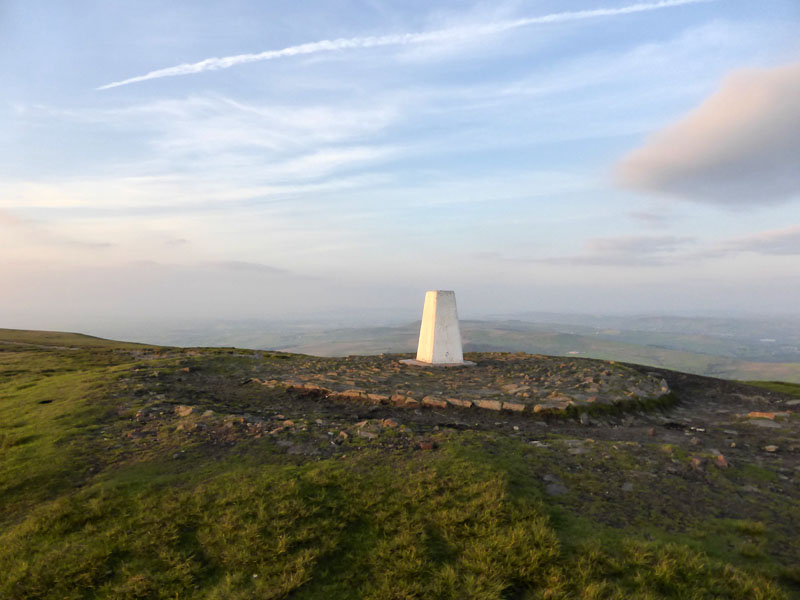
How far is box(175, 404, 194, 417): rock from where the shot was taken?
14.1 m

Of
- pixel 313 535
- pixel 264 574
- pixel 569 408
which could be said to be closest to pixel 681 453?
pixel 569 408

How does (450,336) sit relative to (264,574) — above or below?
above

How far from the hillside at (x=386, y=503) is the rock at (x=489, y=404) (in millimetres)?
40

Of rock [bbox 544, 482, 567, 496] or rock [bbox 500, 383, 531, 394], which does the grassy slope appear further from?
rock [bbox 544, 482, 567, 496]

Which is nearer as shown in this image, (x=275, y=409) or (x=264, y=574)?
(x=264, y=574)

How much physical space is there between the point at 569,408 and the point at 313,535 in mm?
12106

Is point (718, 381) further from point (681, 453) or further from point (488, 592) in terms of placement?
point (488, 592)

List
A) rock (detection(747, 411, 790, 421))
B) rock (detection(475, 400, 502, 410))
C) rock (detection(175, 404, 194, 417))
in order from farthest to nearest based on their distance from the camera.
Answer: rock (detection(747, 411, 790, 421)) → rock (detection(475, 400, 502, 410)) → rock (detection(175, 404, 194, 417))

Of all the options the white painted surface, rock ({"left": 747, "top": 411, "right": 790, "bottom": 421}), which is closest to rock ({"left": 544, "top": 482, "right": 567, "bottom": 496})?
rock ({"left": 747, "top": 411, "right": 790, "bottom": 421})

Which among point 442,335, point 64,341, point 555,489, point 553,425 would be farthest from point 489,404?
point 64,341

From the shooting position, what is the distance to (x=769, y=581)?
6.09 m

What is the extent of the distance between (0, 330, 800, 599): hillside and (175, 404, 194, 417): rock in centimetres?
13

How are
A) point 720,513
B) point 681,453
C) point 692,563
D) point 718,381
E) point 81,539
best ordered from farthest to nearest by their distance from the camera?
point 718,381
point 681,453
point 720,513
point 81,539
point 692,563

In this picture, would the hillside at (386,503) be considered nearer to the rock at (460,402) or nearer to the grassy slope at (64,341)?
the rock at (460,402)
